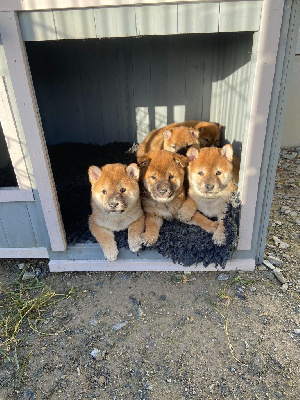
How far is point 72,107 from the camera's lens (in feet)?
17.8

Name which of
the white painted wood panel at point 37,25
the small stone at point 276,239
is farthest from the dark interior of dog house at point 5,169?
the small stone at point 276,239

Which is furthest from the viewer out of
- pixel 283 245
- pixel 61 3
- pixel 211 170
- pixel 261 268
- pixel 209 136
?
pixel 209 136

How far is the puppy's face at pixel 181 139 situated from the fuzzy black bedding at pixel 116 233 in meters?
0.99

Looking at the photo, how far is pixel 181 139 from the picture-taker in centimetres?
395

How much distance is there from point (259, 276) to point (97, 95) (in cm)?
380

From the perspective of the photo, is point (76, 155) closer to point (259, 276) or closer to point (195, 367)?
point (259, 276)

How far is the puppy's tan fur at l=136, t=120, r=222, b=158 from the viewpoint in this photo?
3955mm

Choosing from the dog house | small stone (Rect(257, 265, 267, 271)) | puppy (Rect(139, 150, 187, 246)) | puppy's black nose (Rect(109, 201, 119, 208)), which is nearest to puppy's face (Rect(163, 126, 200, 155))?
the dog house

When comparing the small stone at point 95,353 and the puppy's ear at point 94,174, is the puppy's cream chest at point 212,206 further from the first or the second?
the small stone at point 95,353

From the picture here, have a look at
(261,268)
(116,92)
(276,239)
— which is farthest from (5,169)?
(276,239)

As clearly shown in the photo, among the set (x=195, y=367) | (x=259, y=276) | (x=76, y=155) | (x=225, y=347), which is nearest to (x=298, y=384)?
(x=225, y=347)

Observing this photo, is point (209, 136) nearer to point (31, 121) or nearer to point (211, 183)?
point (211, 183)

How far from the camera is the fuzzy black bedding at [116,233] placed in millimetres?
3189

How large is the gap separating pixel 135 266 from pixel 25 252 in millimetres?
1229
